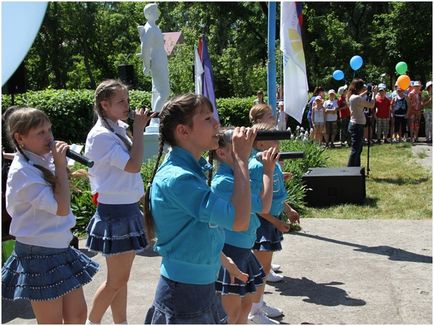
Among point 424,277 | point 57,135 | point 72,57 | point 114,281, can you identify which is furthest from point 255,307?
point 72,57

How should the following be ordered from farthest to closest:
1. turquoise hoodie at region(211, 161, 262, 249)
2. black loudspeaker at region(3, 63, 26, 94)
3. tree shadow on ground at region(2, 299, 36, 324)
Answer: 1. black loudspeaker at region(3, 63, 26, 94)
2. tree shadow on ground at region(2, 299, 36, 324)
3. turquoise hoodie at region(211, 161, 262, 249)

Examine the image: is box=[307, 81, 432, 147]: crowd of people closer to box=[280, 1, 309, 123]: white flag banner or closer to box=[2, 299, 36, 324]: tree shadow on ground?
box=[280, 1, 309, 123]: white flag banner

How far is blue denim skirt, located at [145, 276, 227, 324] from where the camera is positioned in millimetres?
2521

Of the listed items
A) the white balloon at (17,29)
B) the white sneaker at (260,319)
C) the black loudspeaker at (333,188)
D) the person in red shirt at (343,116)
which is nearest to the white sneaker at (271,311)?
the white sneaker at (260,319)

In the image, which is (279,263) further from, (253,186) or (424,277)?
(253,186)

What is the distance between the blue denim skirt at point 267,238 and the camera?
430 centimetres

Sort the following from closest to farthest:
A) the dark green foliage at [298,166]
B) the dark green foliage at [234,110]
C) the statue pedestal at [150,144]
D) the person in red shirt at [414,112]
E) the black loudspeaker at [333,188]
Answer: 1. the dark green foliage at [298,166]
2. the black loudspeaker at [333,188]
3. the statue pedestal at [150,144]
4. the person in red shirt at [414,112]
5. the dark green foliage at [234,110]

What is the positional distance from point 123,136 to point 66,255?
0.91 metres

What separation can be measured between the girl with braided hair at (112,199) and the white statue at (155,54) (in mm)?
7400

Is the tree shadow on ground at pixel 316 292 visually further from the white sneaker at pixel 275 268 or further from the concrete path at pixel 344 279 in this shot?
the white sneaker at pixel 275 268

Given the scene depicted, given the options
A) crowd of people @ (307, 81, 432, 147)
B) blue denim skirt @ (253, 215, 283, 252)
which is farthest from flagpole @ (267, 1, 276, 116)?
crowd of people @ (307, 81, 432, 147)

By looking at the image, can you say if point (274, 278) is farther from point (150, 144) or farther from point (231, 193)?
point (150, 144)

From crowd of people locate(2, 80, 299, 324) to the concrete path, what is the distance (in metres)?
0.53

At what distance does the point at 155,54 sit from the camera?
1130 centimetres
